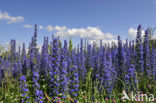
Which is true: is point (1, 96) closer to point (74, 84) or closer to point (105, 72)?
point (74, 84)

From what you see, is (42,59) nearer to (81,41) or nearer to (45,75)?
(45,75)

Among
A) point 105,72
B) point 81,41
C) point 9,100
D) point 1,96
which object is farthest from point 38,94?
point 81,41

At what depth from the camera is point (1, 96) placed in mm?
6000

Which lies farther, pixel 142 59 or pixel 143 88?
pixel 142 59

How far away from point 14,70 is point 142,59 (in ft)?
24.1

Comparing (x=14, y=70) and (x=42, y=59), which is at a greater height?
(x=42, y=59)

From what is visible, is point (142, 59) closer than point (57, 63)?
No

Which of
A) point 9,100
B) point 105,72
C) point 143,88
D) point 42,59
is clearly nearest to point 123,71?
point 143,88

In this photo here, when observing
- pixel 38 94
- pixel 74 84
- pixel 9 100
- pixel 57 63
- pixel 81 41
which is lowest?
pixel 9 100

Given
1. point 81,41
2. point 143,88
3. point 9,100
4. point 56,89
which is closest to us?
point 56,89

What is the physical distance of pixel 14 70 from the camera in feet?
32.0

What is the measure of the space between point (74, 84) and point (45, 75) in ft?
8.24

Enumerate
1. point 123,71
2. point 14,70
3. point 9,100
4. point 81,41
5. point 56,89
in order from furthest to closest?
point 81,41 < point 14,70 < point 123,71 < point 9,100 < point 56,89

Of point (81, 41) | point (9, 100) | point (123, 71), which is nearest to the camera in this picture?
point (9, 100)
